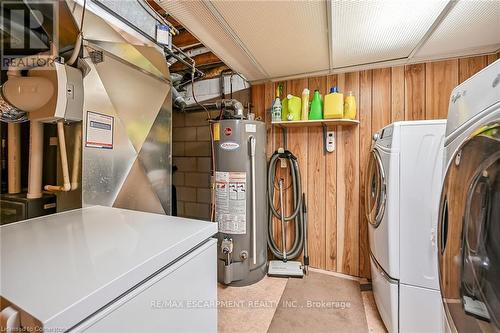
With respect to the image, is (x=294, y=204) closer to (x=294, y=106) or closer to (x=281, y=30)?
(x=294, y=106)

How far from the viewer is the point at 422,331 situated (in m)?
1.44

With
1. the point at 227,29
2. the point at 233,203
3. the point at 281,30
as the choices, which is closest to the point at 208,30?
the point at 227,29

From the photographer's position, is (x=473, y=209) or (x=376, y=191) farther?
(x=376, y=191)

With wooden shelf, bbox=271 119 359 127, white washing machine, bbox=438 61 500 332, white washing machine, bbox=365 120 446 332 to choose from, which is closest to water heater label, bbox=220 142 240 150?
wooden shelf, bbox=271 119 359 127

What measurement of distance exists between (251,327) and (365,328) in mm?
809

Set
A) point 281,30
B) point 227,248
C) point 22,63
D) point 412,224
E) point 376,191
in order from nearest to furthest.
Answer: point 22,63 → point 412,224 → point 281,30 → point 376,191 → point 227,248

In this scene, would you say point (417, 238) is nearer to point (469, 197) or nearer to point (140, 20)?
point (469, 197)

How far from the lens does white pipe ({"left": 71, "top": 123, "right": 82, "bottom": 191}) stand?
125 cm

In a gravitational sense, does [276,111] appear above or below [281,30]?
below

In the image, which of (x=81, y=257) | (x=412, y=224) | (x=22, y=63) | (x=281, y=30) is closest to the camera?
(x=81, y=257)

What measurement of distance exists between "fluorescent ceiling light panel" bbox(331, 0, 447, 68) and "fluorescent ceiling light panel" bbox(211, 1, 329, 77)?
0.32 feet

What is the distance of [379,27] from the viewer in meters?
1.51

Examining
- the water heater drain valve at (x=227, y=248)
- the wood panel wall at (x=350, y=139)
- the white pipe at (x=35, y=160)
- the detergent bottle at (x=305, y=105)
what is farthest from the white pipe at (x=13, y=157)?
the detergent bottle at (x=305, y=105)

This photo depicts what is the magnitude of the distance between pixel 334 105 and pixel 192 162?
1.74 metres
